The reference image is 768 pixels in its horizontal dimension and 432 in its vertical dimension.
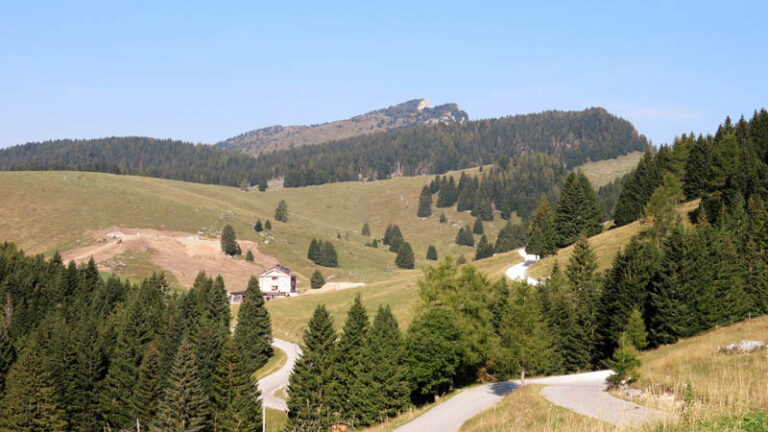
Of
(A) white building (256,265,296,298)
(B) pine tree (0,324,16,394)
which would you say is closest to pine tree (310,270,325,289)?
(A) white building (256,265,296,298)

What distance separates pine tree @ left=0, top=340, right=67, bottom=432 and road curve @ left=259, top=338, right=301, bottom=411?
1857 cm

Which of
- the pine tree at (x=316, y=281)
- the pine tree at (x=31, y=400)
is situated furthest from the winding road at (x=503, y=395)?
the pine tree at (x=316, y=281)

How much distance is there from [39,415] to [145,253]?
97.5 m

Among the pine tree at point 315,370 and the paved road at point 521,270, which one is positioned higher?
the paved road at point 521,270

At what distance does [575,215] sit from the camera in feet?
349

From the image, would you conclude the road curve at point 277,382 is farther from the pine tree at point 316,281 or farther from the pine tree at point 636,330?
the pine tree at point 316,281

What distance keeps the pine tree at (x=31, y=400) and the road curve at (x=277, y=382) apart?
18573mm

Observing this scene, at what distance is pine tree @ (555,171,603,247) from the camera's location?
10562cm

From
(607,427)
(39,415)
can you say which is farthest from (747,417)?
(39,415)

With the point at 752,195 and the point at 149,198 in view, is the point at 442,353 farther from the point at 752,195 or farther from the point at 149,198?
the point at 149,198

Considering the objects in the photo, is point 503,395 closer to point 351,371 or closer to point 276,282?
point 351,371

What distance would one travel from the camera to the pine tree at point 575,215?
10562 cm

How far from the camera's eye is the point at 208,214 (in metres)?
191

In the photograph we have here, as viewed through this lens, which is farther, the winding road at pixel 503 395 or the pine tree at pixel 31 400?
the pine tree at pixel 31 400
